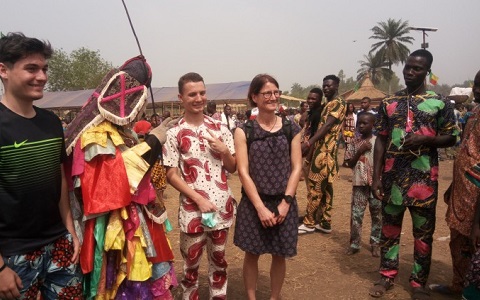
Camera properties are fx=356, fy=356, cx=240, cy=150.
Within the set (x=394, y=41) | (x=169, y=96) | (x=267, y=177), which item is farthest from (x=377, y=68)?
(x=267, y=177)

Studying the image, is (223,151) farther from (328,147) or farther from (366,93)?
Answer: (366,93)

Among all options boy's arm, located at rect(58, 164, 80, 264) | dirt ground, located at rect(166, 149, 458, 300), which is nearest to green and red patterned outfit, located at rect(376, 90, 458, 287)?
dirt ground, located at rect(166, 149, 458, 300)

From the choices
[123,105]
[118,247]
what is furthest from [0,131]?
[118,247]

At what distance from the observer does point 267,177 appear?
9.29 feet

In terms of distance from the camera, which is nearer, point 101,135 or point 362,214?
point 101,135

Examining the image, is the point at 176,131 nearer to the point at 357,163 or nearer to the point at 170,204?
the point at 357,163

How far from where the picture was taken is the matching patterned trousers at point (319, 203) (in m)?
5.05

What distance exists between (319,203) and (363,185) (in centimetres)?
97

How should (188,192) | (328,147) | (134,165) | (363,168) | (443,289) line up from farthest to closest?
(328,147)
(363,168)
(443,289)
(188,192)
(134,165)

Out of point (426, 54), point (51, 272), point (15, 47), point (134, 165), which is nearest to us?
point (15, 47)

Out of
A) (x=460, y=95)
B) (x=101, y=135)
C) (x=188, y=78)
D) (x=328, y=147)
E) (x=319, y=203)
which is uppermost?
(x=188, y=78)

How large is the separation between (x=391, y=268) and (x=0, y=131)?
337 cm

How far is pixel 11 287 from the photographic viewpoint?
5.65 feet

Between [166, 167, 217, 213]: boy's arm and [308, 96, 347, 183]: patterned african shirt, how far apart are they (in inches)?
103
